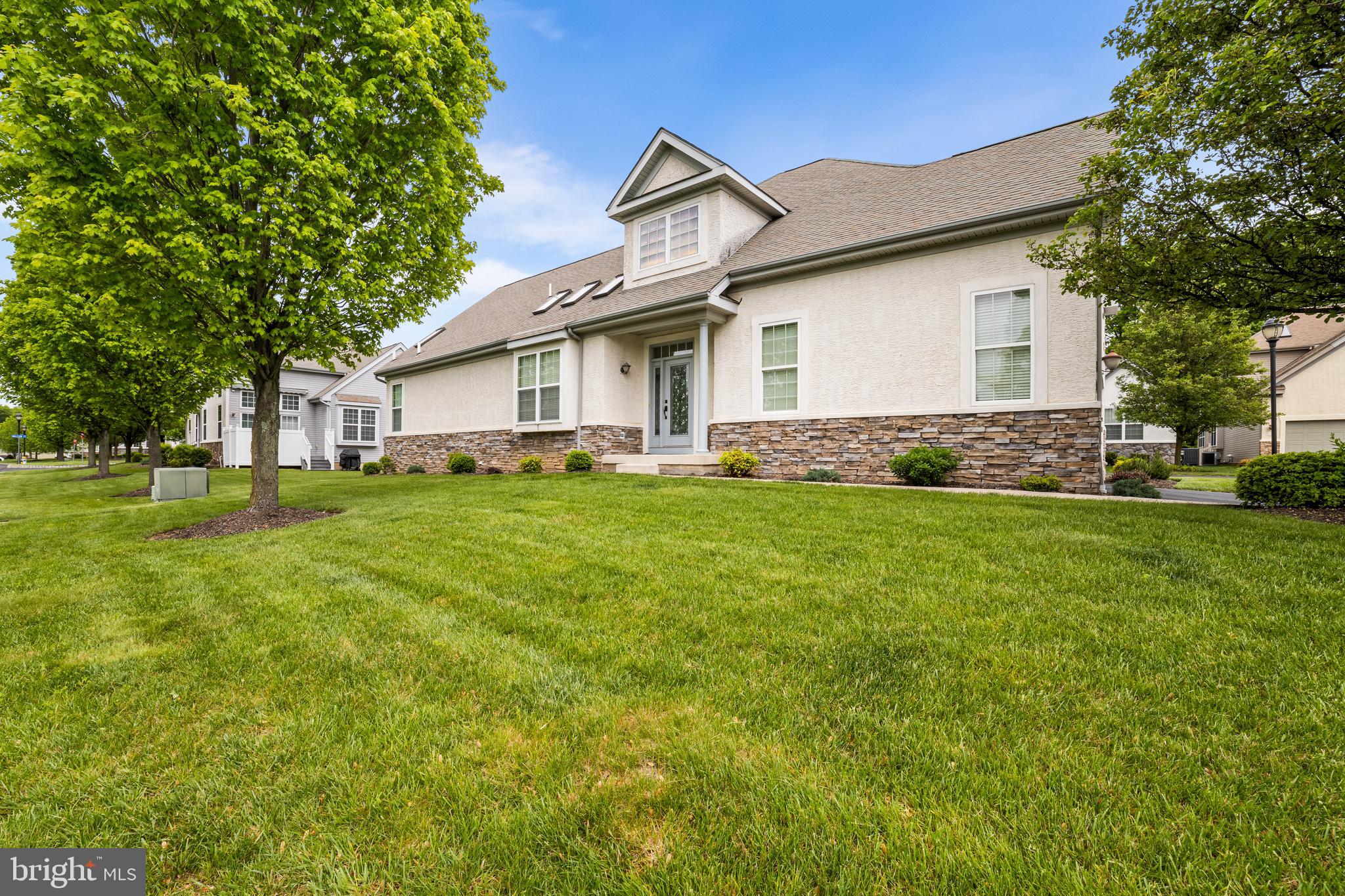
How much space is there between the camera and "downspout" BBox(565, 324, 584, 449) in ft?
43.6

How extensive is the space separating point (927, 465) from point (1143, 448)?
24.4 m

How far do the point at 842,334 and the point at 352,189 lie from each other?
26.8 ft

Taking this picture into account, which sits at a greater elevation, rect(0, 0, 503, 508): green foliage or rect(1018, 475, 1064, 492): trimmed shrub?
rect(0, 0, 503, 508): green foliage

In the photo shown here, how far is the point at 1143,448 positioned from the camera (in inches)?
1004

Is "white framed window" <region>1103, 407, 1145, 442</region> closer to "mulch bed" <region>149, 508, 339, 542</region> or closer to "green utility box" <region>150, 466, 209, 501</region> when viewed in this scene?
"mulch bed" <region>149, 508, 339, 542</region>

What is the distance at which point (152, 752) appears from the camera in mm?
2113

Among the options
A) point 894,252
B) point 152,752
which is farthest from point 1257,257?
point 152,752

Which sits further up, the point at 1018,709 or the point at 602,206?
the point at 602,206

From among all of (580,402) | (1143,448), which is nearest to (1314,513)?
(580,402)

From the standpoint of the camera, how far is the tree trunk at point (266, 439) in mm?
8227

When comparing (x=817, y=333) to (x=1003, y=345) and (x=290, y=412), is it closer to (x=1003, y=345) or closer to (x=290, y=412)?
(x=1003, y=345)

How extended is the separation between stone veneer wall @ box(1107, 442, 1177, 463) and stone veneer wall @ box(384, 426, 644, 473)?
23659 millimetres

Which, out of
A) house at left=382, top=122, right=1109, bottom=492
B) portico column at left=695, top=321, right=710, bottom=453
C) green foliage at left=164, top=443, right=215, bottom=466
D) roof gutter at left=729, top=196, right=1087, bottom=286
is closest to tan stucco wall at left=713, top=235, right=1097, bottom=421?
house at left=382, top=122, right=1109, bottom=492

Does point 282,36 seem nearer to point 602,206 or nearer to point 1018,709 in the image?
point 602,206
